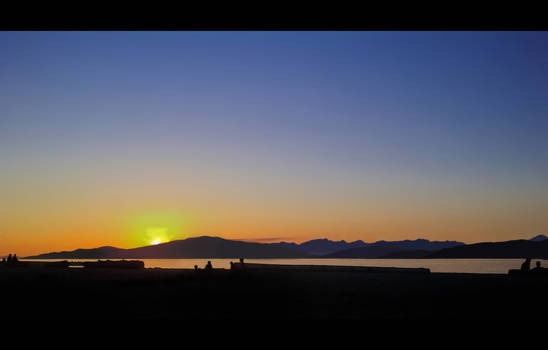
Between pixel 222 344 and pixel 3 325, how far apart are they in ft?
6.51

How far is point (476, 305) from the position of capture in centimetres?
1337

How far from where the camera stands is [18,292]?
14.9m

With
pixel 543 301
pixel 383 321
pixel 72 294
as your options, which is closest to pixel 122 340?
pixel 383 321

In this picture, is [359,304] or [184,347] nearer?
[184,347]

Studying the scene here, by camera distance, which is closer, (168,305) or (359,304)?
(168,305)
